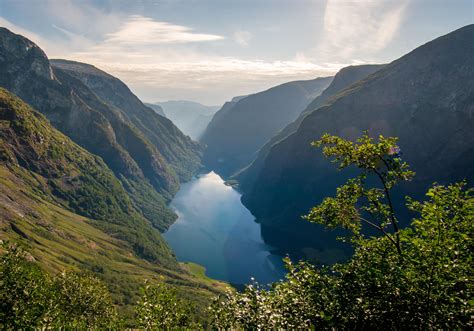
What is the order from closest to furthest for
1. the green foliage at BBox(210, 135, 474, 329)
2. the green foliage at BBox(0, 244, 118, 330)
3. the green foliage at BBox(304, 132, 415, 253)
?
the green foliage at BBox(210, 135, 474, 329) → the green foliage at BBox(304, 132, 415, 253) → the green foliage at BBox(0, 244, 118, 330)

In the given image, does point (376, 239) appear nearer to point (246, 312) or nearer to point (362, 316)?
point (362, 316)

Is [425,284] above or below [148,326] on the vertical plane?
above

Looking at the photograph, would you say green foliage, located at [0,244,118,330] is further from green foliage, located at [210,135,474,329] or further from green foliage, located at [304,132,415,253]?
green foliage, located at [304,132,415,253]

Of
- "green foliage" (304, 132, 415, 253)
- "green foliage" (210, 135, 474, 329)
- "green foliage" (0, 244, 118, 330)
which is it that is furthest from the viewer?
"green foliage" (0, 244, 118, 330)

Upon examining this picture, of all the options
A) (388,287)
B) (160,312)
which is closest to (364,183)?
(388,287)

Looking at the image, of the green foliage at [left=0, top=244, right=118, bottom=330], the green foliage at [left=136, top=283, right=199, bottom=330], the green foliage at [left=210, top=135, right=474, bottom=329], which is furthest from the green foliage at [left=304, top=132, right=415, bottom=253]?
the green foliage at [left=0, top=244, right=118, bottom=330]

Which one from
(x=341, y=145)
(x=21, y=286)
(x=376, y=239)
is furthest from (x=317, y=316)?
(x=21, y=286)
